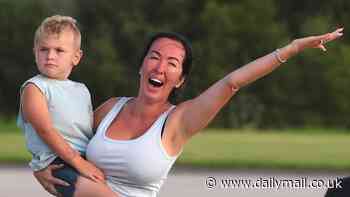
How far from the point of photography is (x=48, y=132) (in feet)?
7.48

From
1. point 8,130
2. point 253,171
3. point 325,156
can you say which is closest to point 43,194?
point 253,171

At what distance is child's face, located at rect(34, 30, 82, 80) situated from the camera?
7.65 feet

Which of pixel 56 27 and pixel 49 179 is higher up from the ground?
pixel 56 27

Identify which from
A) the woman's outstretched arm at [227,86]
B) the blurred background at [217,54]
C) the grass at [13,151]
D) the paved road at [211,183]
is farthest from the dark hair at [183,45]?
the blurred background at [217,54]

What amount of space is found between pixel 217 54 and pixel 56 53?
3192cm

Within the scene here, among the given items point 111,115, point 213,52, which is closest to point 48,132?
point 111,115

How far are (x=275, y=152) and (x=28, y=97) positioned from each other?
17.0 meters

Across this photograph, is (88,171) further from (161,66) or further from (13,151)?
(13,151)

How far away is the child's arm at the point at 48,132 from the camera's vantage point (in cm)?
229

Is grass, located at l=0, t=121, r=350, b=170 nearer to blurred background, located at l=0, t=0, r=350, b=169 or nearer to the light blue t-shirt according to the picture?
blurred background, located at l=0, t=0, r=350, b=169

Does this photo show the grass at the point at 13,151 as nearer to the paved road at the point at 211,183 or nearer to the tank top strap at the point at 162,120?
the paved road at the point at 211,183

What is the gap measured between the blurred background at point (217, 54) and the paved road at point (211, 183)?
18.9m

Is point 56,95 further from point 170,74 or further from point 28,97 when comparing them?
point 170,74

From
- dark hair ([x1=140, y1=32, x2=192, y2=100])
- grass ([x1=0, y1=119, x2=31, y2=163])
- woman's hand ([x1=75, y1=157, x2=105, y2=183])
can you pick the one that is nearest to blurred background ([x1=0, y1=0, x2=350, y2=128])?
grass ([x1=0, y1=119, x2=31, y2=163])
